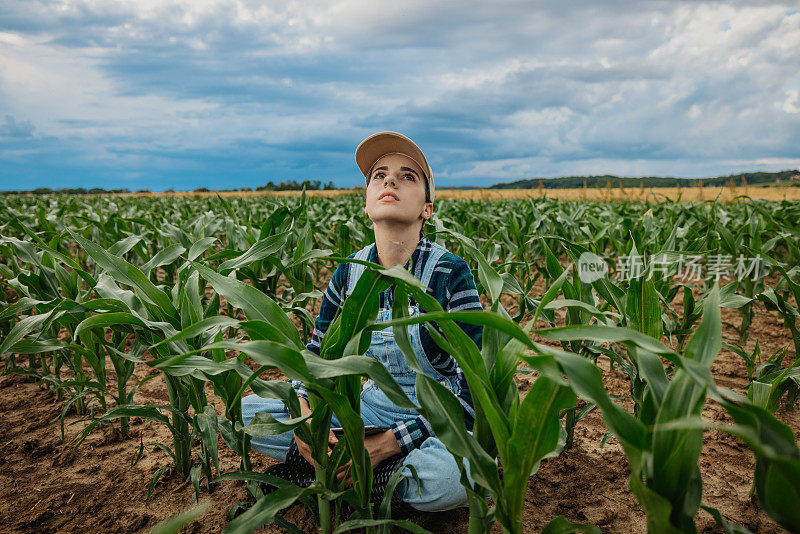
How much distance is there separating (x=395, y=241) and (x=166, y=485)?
120 cm

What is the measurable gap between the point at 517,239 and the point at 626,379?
1.92m

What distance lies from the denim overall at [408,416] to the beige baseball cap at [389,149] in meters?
0.33

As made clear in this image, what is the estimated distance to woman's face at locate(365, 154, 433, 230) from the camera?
4.98ft

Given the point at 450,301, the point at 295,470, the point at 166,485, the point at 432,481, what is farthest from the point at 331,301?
the point at 166,485

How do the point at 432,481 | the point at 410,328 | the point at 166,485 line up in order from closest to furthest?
the point at 432,481 < the point at 410,328 < the point at 166,485

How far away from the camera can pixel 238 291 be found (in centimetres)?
107

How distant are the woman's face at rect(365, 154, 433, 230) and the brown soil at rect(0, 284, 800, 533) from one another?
0.98 m

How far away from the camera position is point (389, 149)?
67.2 inches

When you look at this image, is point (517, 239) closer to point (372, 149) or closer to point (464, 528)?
point (372, 149)

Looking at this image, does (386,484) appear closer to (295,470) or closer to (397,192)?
(295,470)

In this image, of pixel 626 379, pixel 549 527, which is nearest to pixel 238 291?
pixel 549 527

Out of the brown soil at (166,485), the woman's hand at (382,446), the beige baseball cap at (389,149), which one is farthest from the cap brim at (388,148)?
the brown soil at (166,485)

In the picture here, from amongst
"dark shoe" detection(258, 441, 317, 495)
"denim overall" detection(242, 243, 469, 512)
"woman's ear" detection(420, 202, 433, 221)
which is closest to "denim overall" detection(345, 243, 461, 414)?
"denim overall" detection(242, 243, 469, 512)

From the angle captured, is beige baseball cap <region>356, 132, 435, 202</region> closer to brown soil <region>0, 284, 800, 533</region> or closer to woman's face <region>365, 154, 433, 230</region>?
woman's face <region>365, 154, 433, 230</region>
